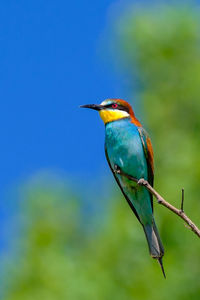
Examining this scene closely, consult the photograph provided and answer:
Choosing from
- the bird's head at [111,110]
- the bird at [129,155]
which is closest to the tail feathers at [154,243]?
the bird at [129,155]

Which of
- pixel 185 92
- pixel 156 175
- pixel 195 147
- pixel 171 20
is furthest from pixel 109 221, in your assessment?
pixel 171 20

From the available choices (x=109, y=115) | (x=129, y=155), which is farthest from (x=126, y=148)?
(x=109, y=115)

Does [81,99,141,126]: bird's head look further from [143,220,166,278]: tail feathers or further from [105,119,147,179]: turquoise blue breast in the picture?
[143,220,166,278]: tail feathers

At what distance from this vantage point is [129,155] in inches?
173

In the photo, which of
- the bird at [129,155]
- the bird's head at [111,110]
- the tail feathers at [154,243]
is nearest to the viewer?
the tail feathers at [154,243]

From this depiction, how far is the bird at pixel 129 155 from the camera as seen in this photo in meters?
4.31

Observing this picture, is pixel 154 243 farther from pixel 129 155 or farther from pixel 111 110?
pixel 111 110

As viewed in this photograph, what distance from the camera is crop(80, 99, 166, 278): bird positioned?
4.31m

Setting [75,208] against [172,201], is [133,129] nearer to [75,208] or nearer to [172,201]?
[172,201]

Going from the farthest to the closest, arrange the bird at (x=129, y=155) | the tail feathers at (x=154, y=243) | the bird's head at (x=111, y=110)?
the bird's head at (x=111, y=110) → the bird at (x=129, y=155) → the tail feathers at (x=154, y=243)

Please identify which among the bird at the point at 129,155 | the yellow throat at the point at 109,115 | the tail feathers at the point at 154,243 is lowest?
the tail feathers at the point at 154,243

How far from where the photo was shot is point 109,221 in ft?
23.4

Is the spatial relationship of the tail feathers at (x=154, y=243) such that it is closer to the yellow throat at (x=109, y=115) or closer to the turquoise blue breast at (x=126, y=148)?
the turquoise blue breast at (x=126, y=148)

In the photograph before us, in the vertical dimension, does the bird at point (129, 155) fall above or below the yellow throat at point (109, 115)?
below
